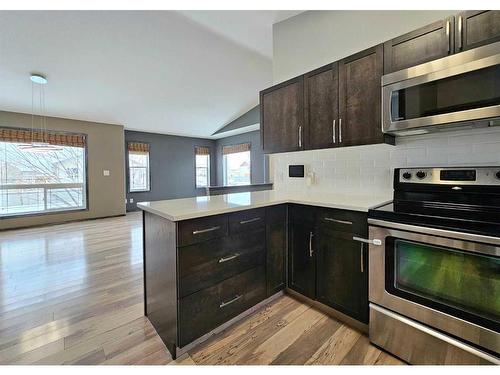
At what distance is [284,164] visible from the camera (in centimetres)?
285

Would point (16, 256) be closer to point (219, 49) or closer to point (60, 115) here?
point (60, 115)

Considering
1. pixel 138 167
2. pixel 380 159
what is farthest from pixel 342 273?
pixel 138 167

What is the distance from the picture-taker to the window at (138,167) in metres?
6.73

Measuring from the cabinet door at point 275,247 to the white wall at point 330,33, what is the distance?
5.51 ft

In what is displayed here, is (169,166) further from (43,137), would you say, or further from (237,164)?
(43,137)

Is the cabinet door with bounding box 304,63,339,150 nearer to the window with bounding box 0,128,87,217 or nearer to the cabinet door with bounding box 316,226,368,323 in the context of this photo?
the cabinet door with bounding box 316,226,368,323

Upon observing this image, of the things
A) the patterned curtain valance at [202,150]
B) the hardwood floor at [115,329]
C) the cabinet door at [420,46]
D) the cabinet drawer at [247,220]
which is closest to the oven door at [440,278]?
the hardwood floor at [115,329]

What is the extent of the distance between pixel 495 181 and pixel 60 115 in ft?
21.8

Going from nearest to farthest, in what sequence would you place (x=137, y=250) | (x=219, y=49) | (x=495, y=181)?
(x=495, y=181) → (x=137, y=250) → (x=219, y=49)

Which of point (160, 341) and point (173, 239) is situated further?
point (160, 341)

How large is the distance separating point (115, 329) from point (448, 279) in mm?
2083

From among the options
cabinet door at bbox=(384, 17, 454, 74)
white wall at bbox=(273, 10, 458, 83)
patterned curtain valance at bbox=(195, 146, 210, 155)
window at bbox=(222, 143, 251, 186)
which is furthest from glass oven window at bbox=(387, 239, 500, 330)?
patterned curtain valance at bbox=(195, 146, 210, 155)

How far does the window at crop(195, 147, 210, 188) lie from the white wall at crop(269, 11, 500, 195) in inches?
216

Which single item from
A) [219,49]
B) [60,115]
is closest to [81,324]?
[219,49]
